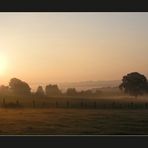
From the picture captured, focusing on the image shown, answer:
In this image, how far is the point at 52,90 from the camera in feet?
17.0

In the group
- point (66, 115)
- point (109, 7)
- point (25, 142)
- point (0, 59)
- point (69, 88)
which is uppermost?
point (109, 7)

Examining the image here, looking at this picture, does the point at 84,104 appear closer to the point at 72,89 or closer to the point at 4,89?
the point at 72,89

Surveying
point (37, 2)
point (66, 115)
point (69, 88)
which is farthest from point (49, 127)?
point (37, 2)

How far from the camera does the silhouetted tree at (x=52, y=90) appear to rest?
16.9ft

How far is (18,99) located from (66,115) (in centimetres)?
83

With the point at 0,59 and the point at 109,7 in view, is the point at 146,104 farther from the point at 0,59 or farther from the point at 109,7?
the point at 0,59

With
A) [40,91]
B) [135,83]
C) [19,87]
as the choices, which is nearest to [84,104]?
[40,91]

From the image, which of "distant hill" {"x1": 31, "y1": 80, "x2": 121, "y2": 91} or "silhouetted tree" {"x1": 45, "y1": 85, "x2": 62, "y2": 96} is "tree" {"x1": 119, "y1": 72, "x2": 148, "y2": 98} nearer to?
"distant hill" {"x1": 31, "y1": 80, "x2": 121, "y2": 91}

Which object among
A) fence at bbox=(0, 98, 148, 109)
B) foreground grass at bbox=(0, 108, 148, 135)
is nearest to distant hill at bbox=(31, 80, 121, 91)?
fence at bbox=(0, 98, 148, 109)

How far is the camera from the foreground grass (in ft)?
16.2

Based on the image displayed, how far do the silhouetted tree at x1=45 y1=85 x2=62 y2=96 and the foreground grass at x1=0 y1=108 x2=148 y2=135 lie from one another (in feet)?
0.82

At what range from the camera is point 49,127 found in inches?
198

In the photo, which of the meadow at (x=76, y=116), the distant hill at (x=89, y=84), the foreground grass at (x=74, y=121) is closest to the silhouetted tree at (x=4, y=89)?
the meadow at (x=76, y=116)

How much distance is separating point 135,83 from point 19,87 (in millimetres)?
1835
